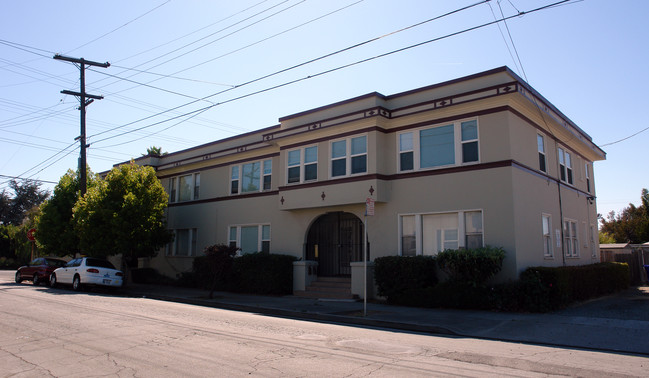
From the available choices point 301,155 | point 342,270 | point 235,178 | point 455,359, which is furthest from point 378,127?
point 455,359

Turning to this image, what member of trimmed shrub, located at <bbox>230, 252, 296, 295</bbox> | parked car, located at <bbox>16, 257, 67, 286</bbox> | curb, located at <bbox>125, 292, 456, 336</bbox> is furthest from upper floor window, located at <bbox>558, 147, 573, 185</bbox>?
parked car, located at <bbox>16, 257, 67, 286</bbox>

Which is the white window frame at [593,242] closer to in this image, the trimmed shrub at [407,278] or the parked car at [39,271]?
the trimmed shrub at [407,278]

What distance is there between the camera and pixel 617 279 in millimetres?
20594

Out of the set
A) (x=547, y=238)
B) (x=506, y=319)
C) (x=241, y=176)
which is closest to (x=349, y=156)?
(x=241, y=176)

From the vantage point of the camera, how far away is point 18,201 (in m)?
64.1

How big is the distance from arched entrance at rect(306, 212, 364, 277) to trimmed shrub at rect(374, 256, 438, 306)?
2.94 m

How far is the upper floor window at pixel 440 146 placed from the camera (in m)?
16.5

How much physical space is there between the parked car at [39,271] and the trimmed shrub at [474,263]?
734 inches

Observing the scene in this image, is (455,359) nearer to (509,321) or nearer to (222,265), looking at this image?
(509,321)

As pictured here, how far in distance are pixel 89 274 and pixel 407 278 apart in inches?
541

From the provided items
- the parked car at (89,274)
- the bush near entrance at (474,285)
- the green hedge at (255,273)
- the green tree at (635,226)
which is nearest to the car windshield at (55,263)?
the parked car at (89,274)

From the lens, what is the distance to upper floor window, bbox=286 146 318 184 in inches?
797

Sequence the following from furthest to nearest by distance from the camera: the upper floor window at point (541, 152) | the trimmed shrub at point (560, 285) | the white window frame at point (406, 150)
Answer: the upper floor window at point (541, 152), the white window frame at point (406, 150), the trimmed shrub at point (560, 285)

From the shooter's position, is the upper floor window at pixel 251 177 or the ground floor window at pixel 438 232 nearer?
the ground floor window at pixel 438 232
